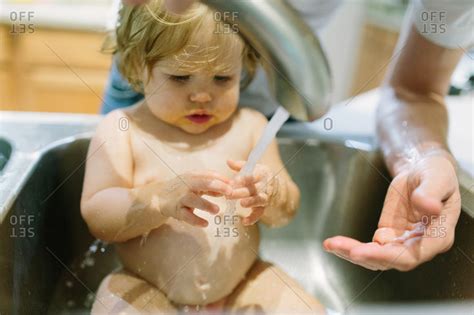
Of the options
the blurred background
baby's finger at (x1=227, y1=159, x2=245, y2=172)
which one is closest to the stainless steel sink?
baby's finger at (x1=227, y1=159, x2=245, y2=172)

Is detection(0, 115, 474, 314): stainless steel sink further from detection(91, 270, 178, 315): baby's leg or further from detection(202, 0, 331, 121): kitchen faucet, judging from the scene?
detection(202, 0, 331, 121): kitchen faucet

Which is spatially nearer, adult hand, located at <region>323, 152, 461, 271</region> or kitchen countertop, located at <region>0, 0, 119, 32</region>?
adult hand, located at <region>323, 152, 461, 271</region>

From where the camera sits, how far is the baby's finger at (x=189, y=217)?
0.42 metres

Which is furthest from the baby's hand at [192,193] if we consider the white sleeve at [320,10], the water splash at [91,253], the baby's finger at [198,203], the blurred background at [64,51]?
the blurred background at [64,51]

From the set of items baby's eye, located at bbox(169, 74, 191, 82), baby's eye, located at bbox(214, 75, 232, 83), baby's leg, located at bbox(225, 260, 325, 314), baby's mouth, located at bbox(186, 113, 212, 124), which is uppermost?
baby's eye, located at bbox(169, 74, 191, 82)

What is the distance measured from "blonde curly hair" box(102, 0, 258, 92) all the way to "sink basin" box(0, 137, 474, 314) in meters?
0.14

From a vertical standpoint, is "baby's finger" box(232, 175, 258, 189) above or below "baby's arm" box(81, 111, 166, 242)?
above

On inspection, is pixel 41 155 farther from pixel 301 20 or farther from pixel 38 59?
pixel 38 59

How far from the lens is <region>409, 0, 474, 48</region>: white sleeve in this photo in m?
0.54

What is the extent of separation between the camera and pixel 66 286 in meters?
0.50

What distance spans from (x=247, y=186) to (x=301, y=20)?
0.17m

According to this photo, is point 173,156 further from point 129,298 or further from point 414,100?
point 414,100

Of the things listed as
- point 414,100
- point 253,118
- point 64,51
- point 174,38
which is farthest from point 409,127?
point 64,51

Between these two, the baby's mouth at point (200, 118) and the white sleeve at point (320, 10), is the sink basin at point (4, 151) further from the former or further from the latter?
the white sleeve at point (320, 10)
